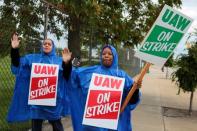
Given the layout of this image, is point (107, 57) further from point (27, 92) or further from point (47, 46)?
point (27, 92)

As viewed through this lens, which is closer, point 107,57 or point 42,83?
point 107,57

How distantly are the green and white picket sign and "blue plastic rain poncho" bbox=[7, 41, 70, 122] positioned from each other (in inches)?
69.4

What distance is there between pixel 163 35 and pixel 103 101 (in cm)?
100

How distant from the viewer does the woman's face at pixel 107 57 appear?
6176 millimetres

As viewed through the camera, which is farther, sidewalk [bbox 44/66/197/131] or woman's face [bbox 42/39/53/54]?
sidewalk [bbox 44/66/197/131]

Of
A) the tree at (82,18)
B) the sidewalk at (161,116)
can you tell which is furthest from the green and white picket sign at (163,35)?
the sidewalk at (161,116)

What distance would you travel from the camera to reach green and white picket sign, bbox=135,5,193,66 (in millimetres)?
6164

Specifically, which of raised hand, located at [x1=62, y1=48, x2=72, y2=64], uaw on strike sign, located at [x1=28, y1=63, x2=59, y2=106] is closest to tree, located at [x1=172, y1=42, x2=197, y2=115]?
uaw on strike sign, located at [x1=28, y1=63, x2=59, y2=106]

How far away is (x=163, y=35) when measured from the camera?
6.20 meters

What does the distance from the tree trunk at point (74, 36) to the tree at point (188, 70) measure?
Result: 10.4ft

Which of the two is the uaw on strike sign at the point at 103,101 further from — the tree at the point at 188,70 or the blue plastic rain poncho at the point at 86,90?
the tree at the point at 188,70

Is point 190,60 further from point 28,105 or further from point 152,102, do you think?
point 28,105

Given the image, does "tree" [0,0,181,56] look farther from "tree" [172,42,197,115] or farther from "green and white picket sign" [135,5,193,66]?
"green and white picket sign" [135,5,193,66]

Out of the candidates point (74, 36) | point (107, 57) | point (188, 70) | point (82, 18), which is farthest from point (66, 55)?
point (188, 70)
